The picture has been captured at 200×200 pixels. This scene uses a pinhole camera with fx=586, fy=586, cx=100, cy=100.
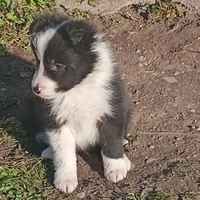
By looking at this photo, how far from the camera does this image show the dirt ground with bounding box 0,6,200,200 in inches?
178

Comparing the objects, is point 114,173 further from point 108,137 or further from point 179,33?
point 179,33

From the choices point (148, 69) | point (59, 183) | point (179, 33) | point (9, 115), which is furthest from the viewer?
point (179, 33)

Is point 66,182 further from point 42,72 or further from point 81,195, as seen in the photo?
point 42,72

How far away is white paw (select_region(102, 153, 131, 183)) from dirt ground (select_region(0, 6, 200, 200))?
2.1 inches

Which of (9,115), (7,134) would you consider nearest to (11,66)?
(9,115)

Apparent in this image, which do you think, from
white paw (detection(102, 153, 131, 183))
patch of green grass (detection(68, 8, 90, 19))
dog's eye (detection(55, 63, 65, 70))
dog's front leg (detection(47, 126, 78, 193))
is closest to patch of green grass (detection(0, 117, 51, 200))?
dog's front leg (detection(47, 126, 78, 193))

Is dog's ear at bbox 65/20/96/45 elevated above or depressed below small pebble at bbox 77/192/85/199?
above

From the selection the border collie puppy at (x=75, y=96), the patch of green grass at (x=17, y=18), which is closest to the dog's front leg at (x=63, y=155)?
the border collie puppy at (x=75, y=96)

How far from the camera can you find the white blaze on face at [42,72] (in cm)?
414

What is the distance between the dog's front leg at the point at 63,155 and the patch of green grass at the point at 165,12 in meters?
2.87

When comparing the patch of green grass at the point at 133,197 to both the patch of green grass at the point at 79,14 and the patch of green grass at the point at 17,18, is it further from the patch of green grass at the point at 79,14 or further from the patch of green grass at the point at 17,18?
the patch of green grass at the point at 79,14

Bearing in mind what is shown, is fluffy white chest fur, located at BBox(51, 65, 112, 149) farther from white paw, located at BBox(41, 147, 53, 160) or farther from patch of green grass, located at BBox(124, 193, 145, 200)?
patch of green grass, located at BBox(124, 193, 145, 200)

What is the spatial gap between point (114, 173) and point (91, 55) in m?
0.95

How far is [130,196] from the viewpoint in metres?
4.36
